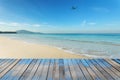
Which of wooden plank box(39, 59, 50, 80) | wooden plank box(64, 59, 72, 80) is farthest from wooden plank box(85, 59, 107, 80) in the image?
wooden plank box(39, 59, 50, 80)

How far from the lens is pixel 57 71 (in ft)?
10.1

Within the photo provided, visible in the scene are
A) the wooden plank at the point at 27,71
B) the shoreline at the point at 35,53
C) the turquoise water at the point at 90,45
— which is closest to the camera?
the wooden plank at the point at 27,71

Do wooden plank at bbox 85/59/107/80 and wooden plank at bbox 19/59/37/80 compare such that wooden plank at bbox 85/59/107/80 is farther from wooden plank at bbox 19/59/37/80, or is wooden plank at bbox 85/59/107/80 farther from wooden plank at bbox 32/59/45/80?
wooden plank at bbox 19/59/37/80

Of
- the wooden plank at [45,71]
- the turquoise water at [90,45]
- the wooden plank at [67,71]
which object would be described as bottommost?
the turquoise water at [90,45]

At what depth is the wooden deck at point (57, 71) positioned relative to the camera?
275 cm

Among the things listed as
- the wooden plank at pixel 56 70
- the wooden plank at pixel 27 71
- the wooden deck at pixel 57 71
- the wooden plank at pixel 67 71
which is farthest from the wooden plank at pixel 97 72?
the wooden plank at pixel 27 71

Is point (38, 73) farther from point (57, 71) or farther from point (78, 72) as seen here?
point (78, 72)

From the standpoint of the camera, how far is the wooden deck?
9.02 feet

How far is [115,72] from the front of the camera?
3.03m

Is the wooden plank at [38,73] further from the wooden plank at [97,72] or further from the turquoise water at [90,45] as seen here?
the turquoise water at [90,45]

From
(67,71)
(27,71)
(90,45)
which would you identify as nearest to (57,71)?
(67,71)

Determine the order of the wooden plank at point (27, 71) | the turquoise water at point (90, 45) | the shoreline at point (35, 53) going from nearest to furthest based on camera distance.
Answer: the wooden plank at point (27, 71)
the shoreline at point (35, 53)
the turquoise water at point (90, 45)

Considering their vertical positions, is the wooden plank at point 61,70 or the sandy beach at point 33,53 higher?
the wooden plank at point 61,70

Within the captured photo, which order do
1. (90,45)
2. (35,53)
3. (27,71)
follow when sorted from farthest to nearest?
(90,45), (35,53), (27,71)
